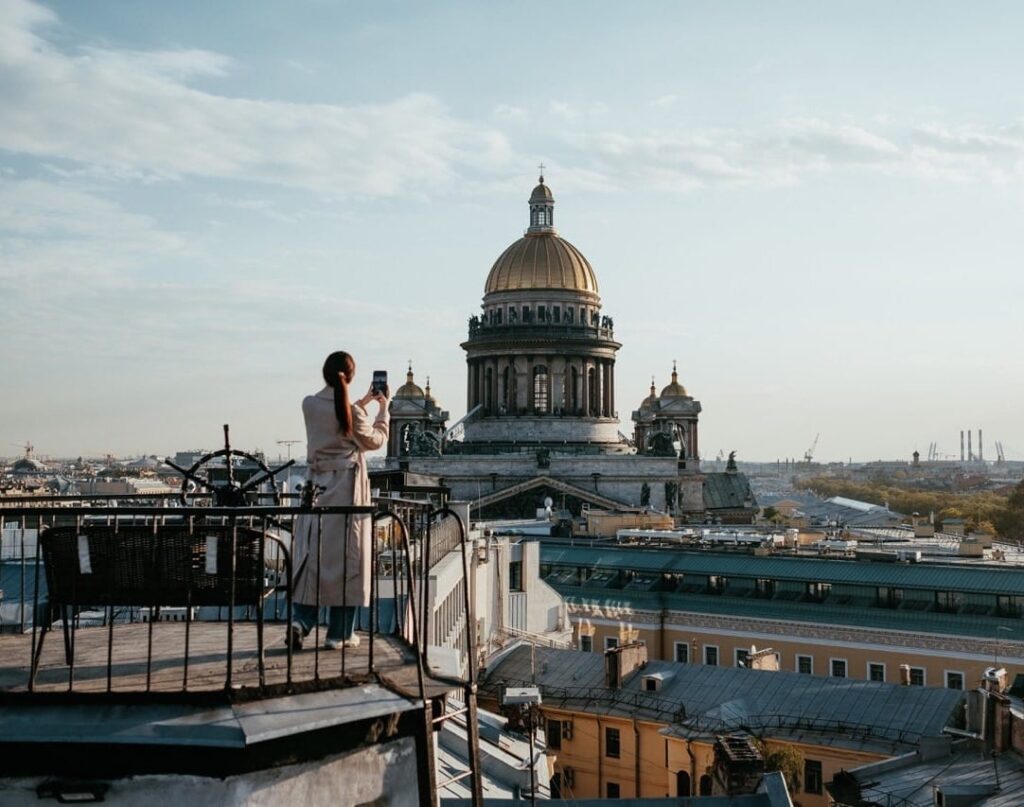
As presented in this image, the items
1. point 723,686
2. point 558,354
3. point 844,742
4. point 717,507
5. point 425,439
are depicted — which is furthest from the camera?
point 717,507

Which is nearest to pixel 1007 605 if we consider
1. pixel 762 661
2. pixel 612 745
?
pixel 762 661

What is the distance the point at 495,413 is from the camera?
8806 centimetres

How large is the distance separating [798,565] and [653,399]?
4649 centimetres

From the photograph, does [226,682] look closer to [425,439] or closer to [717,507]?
[425,439]

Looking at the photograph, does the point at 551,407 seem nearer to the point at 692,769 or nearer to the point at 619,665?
the point at 619,665

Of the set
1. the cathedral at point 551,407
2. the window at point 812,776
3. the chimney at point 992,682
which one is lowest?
the window at point 812,776

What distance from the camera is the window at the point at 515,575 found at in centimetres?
4222

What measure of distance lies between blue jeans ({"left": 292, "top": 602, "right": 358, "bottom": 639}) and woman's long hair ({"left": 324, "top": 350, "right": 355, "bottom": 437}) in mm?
940

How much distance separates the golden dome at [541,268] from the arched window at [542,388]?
5.27 meters

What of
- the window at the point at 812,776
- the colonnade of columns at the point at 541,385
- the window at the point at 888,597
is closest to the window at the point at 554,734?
the window at the point at 812,776

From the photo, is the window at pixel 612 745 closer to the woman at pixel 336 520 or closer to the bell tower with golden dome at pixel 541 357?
the woman at pixel 336 520

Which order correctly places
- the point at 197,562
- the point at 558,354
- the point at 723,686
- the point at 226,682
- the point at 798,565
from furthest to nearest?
the point at 558,354 → the point at 798,565 → the point at 723,686 → the point at 197,562 → the point at 226,682

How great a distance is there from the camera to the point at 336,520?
7445 mm

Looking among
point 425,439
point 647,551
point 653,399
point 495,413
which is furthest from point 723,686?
point 653,399
